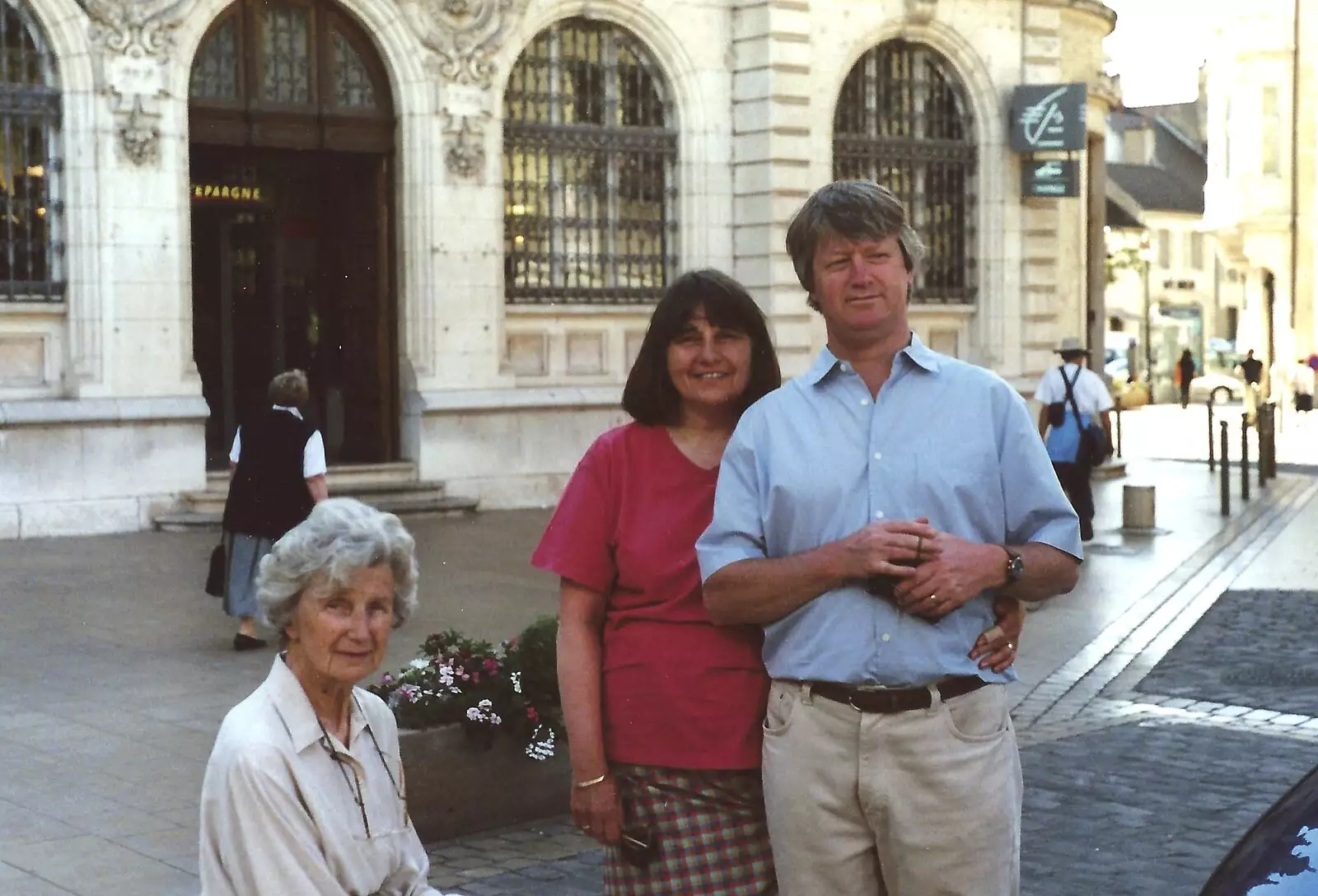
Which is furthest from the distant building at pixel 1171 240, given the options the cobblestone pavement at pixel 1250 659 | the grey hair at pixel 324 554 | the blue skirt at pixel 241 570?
the grey hair at pixel 324 554

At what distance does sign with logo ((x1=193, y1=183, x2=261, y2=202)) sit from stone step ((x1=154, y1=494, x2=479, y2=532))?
141 inches

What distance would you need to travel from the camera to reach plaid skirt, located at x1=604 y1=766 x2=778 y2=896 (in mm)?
3857

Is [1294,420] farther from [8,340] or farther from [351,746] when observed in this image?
[351,746]

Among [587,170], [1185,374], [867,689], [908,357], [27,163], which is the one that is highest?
[587,170]

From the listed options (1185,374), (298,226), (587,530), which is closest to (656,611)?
(587,530)

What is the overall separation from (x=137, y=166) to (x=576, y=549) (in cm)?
1488

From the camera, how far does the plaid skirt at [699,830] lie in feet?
12.7

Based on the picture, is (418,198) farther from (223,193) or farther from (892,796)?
(892,796)

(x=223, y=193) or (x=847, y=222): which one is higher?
(x=223, y=193)

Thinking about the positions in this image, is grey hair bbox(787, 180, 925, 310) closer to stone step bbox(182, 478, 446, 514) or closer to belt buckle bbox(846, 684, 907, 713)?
belt buckle bbox(846, 684, 907, 713)

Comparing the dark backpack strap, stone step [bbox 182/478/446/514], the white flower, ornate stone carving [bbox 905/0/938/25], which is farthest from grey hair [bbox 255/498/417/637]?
ornate stone carving [bbox 905/0/938/25]

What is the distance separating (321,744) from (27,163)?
49.6 feet

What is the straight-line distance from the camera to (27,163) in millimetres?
17547

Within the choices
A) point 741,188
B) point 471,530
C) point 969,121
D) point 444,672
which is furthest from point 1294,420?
point 444,672
